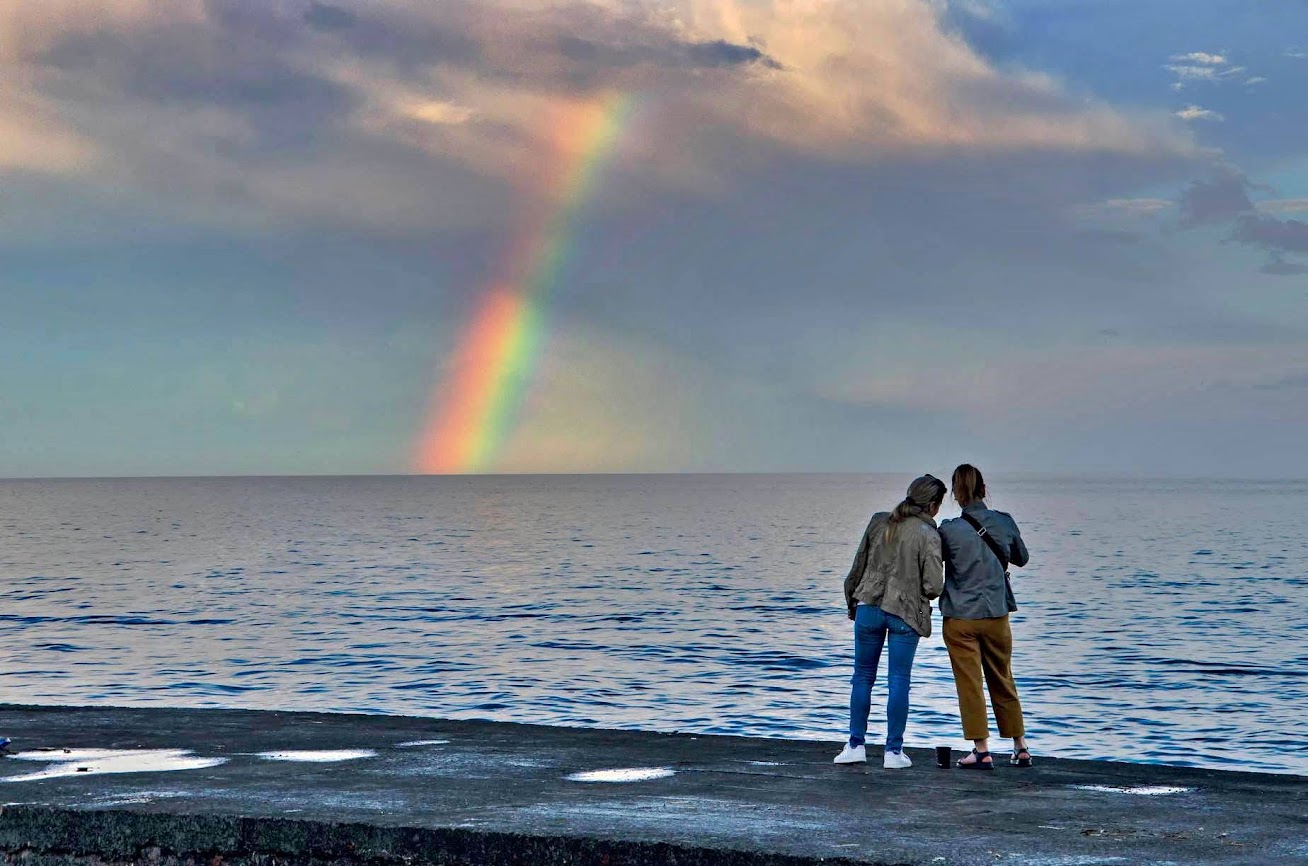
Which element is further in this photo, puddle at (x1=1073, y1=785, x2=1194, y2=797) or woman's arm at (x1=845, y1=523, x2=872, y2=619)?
woman's arm at (x1=845, y1=523, x2=872, y2=619)

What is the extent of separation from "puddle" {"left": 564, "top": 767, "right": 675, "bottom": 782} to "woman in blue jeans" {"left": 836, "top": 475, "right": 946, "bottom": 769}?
1.53 meters

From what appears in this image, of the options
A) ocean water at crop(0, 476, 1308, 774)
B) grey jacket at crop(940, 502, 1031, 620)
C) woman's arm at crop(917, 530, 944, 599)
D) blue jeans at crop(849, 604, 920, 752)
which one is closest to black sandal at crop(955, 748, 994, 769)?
blue jeans at crop(849, 604, 920, 752)

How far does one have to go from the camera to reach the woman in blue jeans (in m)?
9.83

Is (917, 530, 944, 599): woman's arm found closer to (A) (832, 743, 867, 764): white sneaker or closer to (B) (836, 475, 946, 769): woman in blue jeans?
(B) (836, 475, 946, 769): woman in blue jeans

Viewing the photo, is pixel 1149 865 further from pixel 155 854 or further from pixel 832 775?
pixel 155 854

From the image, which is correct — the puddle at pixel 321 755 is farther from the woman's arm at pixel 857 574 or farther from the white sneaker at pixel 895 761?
the white sneaker at pixel 895 761

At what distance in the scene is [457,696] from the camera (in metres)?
23.9

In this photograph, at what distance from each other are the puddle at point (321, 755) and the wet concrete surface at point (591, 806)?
34mm

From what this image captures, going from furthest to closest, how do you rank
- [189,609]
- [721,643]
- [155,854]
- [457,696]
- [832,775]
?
[189,609] → [721,643] → [457,696] → [832,775] → [155,854]

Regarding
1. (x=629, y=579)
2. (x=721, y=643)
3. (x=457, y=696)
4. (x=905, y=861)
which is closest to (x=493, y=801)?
(x=905, y=861)

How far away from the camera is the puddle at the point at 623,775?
9.25m

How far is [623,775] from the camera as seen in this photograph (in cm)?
952

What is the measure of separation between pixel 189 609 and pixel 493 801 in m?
37.5

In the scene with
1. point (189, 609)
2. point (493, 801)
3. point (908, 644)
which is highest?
point (908, 644)
